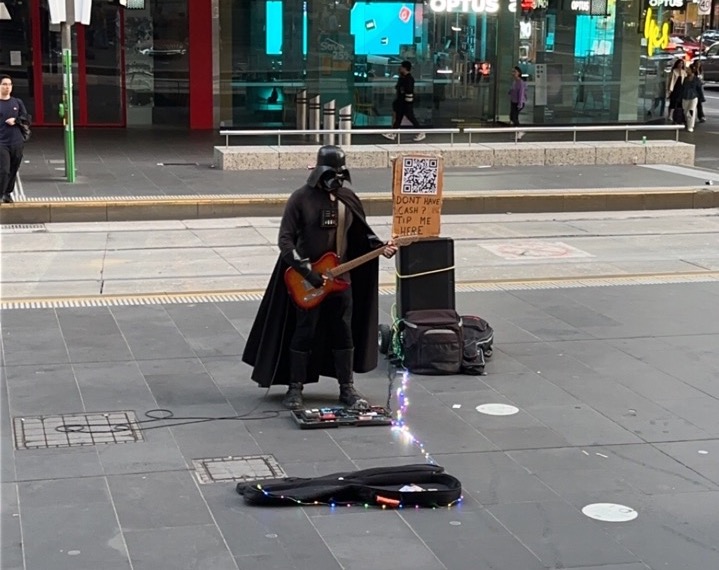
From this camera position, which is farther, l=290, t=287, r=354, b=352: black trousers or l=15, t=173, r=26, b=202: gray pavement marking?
l=15, t=173, r=26, b=202: gray pavement marking

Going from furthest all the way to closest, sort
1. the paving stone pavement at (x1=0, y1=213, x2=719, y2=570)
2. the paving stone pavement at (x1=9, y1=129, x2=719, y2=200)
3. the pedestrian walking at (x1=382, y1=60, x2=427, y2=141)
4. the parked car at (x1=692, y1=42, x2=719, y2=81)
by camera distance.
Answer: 1. the parked car at (x1=692, y1=42, x2=719, y2=81)
2. the pedestrian walking at (x1=382, y1=60, x2=427, y2=141)
3. the paving stone pavement at (x1=9, y1=129, x2=719, y2=200)
4. the paving stone pavement at (x1=0, y1=213, x2=719, y2=570)

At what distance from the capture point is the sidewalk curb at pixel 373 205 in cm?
1605

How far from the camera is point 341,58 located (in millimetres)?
27938

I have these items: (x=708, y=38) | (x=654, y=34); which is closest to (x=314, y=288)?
(x=654, y=34)

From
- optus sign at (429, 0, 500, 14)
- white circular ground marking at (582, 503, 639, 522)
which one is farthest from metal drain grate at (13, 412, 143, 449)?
optus sign at (429, 0, 500, 14)

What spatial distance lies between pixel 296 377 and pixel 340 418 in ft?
1.68

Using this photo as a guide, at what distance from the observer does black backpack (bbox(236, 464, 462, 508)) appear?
21.0 feet

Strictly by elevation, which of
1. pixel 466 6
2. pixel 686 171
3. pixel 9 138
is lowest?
pixel 686 171

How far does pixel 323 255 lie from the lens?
797 centimetres

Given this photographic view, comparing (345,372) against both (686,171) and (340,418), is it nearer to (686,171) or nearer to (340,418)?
(340,418)

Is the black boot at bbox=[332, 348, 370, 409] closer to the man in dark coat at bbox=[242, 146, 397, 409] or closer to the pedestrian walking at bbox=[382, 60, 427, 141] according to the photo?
the man in dark coat at bbox=[242, 146, 397, 409]

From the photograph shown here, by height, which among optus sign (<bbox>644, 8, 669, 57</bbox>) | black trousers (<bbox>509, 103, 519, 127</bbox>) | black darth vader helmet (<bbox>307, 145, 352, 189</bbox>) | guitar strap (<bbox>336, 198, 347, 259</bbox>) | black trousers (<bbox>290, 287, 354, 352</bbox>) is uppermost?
optus sign (<bbox>644, 8, 669, 57</bbox>)

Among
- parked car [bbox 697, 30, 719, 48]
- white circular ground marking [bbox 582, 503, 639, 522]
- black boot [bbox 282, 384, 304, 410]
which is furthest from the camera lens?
parked car [bbox 697, 30, 719, 48]

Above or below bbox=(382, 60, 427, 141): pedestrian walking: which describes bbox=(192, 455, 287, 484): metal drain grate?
below
